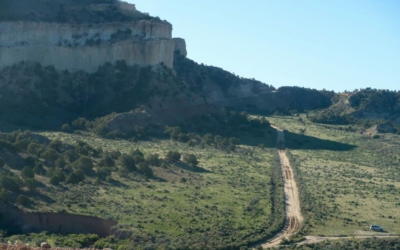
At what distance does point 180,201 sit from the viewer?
39.9 m

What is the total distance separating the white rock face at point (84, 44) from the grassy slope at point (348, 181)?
74.4 feet

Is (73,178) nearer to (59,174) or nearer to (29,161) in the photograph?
(59,174)

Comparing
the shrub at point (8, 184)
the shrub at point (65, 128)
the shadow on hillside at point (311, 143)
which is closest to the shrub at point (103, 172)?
the shrub at point (8, 184)

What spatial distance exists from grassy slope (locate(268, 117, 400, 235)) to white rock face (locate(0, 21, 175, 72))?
22686mm

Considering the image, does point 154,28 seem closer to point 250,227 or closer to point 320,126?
point 320,126

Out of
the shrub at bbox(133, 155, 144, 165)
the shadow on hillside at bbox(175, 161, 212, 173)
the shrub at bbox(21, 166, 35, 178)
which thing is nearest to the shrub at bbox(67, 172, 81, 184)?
the shrub at bbox(21, 166, 35, 178)

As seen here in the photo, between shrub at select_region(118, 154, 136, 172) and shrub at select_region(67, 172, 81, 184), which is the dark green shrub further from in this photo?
shrub at select_region(118, 154, 136, 172)

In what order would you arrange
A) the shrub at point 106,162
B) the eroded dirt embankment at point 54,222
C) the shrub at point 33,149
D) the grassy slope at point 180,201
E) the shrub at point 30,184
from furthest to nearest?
the shrub at point 106,162 → the shrub at point 33,149 → the shrub at point 30,184 → the grassy slope at point 180,201 → the eroded dirt embankment at point 54,222

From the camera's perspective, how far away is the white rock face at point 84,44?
72.6m

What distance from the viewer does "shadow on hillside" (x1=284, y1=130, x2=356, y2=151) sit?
7644 cm

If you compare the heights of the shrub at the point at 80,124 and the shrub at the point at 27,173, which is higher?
the shrub at the point at 80,124

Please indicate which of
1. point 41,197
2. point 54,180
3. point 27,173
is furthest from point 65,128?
point 41,197

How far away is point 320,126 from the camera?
324ft

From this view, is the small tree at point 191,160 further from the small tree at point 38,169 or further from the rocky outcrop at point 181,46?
the rocky outcrop at point 181,46
